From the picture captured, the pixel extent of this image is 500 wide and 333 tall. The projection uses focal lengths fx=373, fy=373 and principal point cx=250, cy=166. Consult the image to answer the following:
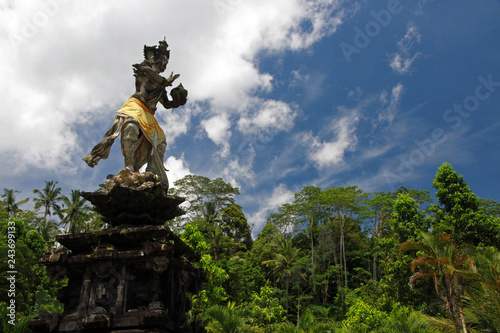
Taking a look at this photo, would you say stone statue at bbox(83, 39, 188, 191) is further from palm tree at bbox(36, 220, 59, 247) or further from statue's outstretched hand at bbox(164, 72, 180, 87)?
palm tree at bbox(36, 220, 59, 247)

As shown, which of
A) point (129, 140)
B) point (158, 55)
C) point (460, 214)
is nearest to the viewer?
point (129, 140)

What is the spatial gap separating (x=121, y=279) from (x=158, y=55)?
14.9 ft

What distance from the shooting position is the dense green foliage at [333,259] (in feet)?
46.6

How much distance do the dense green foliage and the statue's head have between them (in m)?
6.46

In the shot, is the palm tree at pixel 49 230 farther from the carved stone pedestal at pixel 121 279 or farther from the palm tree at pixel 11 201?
the carved stone pedestal at pixel 121 279

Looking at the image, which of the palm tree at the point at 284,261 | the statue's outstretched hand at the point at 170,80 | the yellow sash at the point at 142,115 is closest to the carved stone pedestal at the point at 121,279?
the yellow sash at the point at 142,115

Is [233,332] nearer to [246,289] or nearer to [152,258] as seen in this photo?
[152,258]

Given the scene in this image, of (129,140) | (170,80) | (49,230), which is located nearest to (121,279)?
(129,140)

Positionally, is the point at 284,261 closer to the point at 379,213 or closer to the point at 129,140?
the point at 379,213

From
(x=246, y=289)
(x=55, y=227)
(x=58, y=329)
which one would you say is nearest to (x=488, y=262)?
(x=58, y=329)

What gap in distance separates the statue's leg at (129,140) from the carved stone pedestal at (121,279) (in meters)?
0.93

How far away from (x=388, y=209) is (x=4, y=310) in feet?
101

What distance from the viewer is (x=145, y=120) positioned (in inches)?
274

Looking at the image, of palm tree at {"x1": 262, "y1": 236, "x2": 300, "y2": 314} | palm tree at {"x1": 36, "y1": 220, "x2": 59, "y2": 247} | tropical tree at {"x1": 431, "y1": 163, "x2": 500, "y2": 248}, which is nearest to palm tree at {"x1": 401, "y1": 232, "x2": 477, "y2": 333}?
tropical tree at {"x1": 431, "y1": 163, "x2": 500, "y2": 248}
